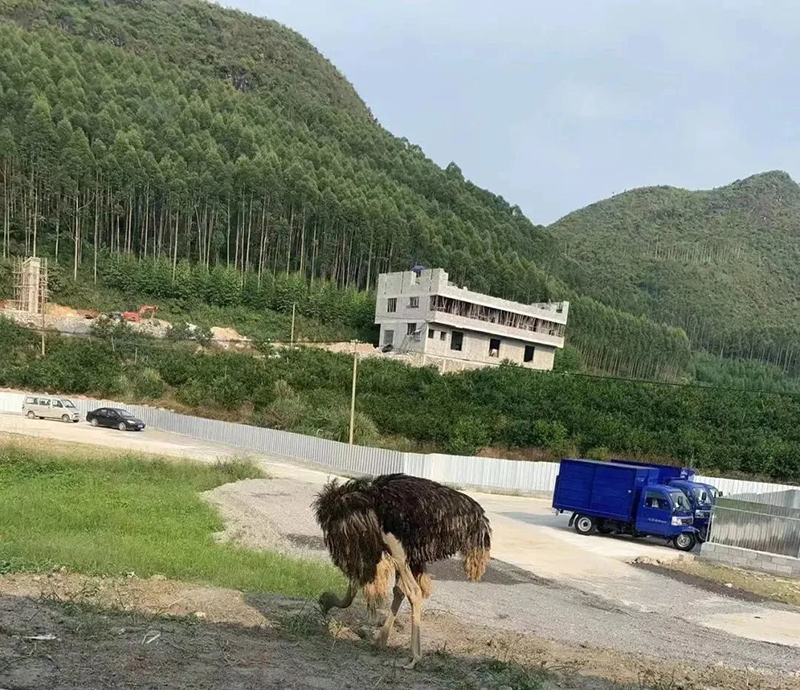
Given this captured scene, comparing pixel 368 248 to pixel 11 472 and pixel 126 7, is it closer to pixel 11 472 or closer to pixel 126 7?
pixel 11 472

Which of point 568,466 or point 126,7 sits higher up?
point 126,7

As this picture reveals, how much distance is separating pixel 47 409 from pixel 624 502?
98.1 ft

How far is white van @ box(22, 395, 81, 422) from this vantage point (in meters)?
35.1

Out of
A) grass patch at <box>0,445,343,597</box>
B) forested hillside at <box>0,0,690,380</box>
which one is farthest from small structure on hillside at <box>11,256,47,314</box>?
grass patch at <box>0,445,343,597</box>

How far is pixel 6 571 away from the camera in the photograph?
7.76m

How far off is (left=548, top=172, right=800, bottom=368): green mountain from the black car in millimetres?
87178

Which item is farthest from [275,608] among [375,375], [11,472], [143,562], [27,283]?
[27,283]

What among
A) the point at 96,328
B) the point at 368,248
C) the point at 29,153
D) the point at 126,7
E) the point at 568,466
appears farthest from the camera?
the point at 126,7

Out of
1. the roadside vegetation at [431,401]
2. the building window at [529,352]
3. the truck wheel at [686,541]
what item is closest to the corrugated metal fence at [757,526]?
the truck wheel at [686,541]

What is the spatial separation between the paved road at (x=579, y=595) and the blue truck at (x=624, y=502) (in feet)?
1.97

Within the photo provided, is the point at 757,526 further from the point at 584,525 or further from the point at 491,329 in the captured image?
the point at 491,329

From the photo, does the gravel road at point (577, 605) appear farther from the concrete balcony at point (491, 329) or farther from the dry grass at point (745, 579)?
the concrete balcony at point (491, 329)

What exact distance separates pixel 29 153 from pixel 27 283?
766 inches

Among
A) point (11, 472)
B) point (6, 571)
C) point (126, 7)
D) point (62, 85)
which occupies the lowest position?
point (11, 472)
